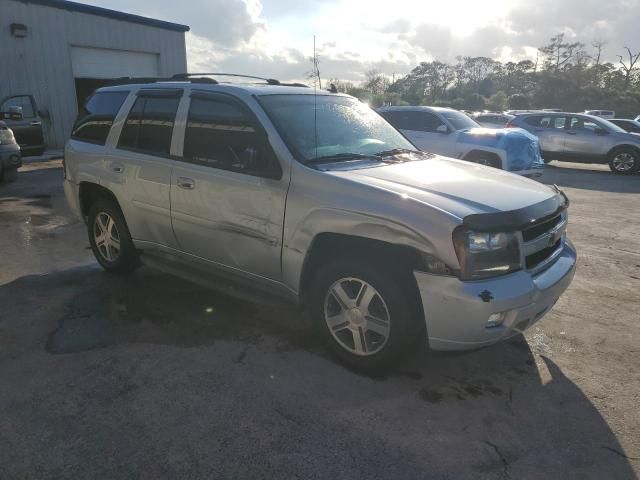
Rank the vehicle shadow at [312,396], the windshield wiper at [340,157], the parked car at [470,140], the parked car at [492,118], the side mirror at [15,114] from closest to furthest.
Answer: the vehicle shadow at [312,396] < the windshield wiper at [340,157] < the parked car at [470,140] < the side mirror at [15,114] < the parked car at [492,118]

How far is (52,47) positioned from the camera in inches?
610

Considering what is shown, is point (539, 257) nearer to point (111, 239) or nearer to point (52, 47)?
point (111, 239)

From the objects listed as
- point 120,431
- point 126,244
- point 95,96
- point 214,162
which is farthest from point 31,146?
point 120,431

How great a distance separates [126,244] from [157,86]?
1481 millimetres

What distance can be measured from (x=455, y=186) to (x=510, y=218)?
1.56 ft

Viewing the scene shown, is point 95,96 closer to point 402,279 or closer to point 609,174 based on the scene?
point 402,279

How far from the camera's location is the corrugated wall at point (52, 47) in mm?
14688

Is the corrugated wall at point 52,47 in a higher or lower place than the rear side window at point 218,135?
higher

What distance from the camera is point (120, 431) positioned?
8.75 ft

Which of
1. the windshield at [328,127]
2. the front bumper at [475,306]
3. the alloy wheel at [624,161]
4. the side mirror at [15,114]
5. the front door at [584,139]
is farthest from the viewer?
the front door at [584,139]

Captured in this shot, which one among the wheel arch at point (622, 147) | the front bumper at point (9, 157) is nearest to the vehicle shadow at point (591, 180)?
the wheel arch at point (622, 147)

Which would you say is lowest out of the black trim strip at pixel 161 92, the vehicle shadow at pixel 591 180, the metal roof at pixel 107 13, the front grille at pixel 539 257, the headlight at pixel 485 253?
the vehicle shadow at pixel 591 180

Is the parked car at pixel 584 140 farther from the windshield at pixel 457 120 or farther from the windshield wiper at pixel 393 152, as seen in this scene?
the windshield wiper at pixel 393 152

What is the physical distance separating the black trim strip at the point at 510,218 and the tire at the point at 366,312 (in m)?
0.49
